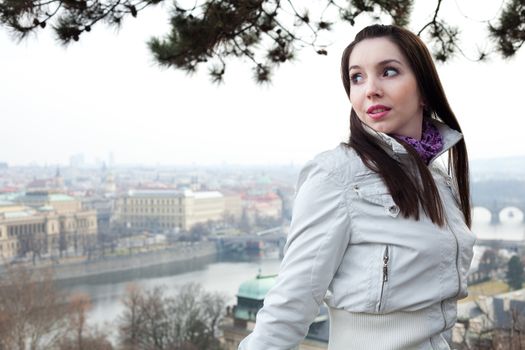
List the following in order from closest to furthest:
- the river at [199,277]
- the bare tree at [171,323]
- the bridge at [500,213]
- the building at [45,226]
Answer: the bare tree at [171,323] < the river at [199,277] < the bridge at [500,213] < the building at [45,226]

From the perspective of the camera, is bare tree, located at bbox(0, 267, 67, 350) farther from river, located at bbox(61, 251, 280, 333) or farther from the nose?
the nose

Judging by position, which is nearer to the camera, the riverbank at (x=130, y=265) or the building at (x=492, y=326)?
the building at (x=492, y=326)

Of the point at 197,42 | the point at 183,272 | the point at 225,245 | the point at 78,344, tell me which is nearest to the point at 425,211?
the point at 197,42

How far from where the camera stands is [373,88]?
0.53 meters

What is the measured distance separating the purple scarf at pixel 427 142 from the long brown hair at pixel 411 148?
0.01 meters

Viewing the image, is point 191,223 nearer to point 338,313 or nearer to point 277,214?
point 277,214

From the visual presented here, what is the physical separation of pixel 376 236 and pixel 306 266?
0.06 metres

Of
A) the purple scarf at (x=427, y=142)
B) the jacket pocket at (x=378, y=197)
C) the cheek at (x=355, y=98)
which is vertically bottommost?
the jacket pocket at (x=378, y=197)

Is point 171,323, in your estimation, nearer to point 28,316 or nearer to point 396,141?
point 28,316

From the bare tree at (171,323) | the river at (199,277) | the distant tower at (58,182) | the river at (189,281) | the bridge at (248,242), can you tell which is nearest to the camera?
the bare tree at (171,323)

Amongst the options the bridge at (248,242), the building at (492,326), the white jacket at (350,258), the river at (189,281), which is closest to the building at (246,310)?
the building at (492,326)

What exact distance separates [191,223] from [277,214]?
276 centimetres

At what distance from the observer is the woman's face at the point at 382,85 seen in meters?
0.53

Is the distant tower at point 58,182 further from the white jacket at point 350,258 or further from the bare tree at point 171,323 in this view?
the white jacket at point 350,258
